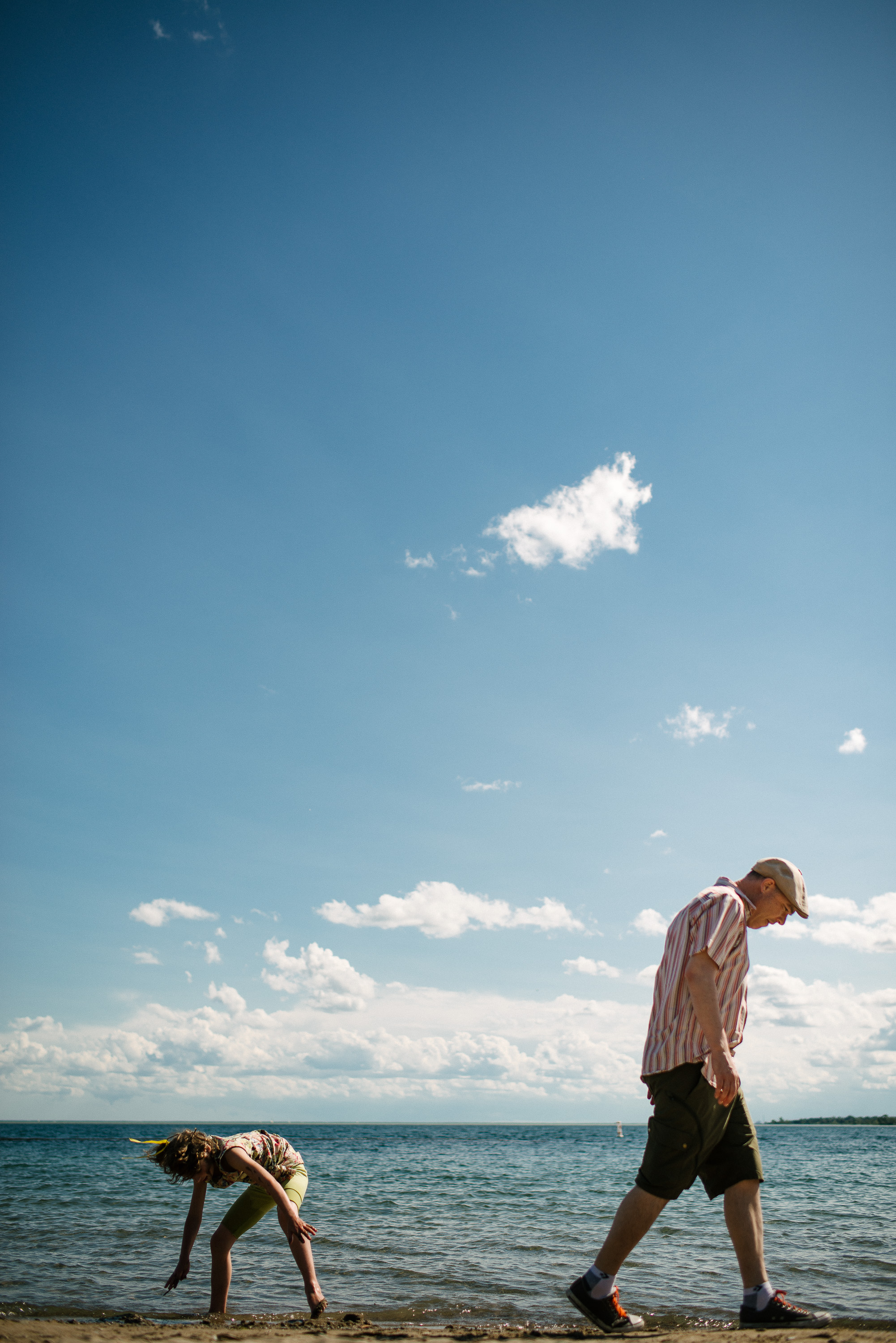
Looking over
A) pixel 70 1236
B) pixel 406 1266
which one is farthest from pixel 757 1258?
pixel 70 1236

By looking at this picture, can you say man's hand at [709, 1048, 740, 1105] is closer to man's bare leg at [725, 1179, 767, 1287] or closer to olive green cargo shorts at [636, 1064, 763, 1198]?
olive green cargo shorts at [636, 1064, 763, 1198]

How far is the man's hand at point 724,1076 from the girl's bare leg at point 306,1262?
8.39 ft

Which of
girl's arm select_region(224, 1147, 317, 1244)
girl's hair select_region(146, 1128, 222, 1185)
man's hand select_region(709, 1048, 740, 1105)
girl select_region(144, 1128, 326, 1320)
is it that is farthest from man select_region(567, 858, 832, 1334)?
girl's hair select_region(146, 1128, 222, 1185)

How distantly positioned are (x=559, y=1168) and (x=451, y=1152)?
43.7ft

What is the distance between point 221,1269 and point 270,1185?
3.42 ft

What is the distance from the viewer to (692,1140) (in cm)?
335

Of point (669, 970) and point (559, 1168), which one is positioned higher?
point (669, 970)

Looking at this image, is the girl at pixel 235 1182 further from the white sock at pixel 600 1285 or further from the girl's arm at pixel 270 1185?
the white sock at pixel 600 1285

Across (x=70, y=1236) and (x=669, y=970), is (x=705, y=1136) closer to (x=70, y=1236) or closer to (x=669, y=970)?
(x=669, y=970)

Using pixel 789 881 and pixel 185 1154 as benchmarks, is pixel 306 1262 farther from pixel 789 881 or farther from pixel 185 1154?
pixel 789 881

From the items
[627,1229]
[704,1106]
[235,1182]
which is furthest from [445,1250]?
[704,1106]

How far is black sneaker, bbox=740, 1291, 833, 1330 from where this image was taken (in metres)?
3.29

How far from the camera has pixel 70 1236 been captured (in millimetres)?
8805

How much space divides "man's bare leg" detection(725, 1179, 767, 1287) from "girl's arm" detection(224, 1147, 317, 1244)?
218 cm
